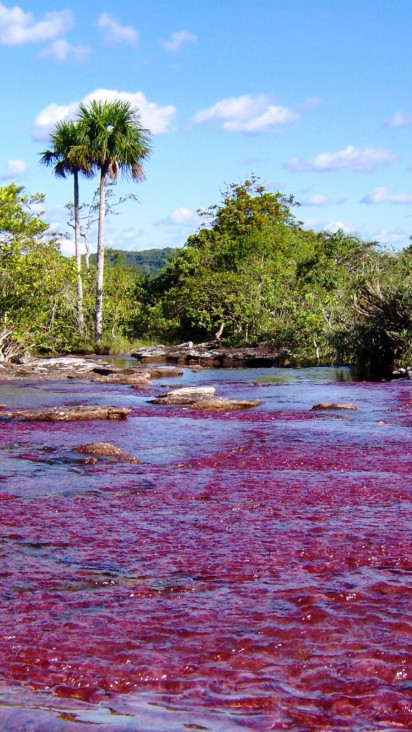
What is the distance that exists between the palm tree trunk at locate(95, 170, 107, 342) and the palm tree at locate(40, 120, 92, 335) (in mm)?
805

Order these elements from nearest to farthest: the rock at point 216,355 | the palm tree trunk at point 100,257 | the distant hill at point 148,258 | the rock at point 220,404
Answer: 1. the rock at point 220,404
2. the rock at point 216,355
3. the palm tree trunk at point 100,257
4. the distant hill at point 148,258

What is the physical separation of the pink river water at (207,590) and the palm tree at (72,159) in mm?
28027

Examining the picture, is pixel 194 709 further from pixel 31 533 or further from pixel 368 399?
pixel 368 399

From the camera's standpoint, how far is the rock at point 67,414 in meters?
13.2

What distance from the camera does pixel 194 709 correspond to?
3369 mm

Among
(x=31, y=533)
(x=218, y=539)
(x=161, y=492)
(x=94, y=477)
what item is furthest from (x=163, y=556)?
(x=94, y=477)

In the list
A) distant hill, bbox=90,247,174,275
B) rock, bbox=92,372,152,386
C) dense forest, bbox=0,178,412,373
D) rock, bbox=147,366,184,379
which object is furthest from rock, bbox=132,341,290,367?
distant hill, bbox=90,247,174,275

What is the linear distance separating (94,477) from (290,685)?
4988mm

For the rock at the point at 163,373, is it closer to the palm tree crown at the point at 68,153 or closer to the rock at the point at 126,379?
the rock at the point at 126,379

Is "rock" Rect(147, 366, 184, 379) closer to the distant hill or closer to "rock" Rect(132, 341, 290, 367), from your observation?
"rock" Rect(132, 341, 290, 367)

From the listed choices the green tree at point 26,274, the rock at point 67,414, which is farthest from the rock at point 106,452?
the green tree at point 26,274

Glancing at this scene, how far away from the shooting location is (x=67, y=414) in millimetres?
13344

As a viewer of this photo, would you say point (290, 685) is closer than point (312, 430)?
Yes

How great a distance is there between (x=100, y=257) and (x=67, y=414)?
83.1 feet
